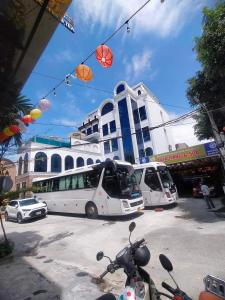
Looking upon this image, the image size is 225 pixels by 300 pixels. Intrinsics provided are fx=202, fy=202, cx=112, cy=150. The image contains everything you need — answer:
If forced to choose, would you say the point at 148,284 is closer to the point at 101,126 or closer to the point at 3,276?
the point at 3,276

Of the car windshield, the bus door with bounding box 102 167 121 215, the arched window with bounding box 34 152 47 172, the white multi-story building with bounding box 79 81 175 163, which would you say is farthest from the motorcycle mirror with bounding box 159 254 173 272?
the arched window with bounding box 34 152 47 172

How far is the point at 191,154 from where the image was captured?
709 inches

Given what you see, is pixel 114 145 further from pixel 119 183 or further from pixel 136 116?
pixel 119 183

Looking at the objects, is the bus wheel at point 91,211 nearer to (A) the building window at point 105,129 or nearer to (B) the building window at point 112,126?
(B) the building window at point 112,126

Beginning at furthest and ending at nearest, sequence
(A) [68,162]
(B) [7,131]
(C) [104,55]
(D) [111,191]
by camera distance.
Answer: (A) [68,162]
(D) [111,191]
(B) [7,131]
(C) [104,55]

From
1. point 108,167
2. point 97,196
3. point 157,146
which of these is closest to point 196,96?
point 108,167

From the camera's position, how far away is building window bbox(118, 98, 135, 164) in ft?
99.7

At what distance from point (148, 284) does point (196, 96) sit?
11428mm

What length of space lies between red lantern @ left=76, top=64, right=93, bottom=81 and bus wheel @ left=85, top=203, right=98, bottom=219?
27.4 ft

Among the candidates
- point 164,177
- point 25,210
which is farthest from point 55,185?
point 164,177

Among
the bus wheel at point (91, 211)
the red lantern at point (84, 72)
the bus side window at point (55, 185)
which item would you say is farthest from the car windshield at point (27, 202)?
the red lantern at point (84, 72)

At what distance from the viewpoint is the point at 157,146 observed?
29.3 m

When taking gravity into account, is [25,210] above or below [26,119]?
below

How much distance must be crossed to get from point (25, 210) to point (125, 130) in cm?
2012
